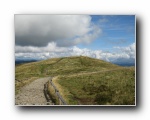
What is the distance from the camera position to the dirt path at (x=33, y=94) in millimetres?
10711

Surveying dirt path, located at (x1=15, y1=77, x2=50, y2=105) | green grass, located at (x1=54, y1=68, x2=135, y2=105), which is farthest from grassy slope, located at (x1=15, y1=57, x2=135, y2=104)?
dirt path, located at (x1=15, y1=77, x2=50, y2=105)

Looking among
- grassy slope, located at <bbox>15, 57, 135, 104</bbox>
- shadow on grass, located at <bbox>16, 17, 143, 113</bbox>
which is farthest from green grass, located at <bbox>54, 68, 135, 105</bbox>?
shadow on grass, located at <bbox>16, 17, 143, 113</bbox>

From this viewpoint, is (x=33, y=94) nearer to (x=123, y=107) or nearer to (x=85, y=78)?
(x=85, y=78)

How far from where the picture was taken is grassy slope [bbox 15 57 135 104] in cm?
1067

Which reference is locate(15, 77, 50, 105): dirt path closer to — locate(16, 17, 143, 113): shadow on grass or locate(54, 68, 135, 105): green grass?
locate(16, 17, 143, 113): shadow on grass

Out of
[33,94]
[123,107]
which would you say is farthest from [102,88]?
[33,94]

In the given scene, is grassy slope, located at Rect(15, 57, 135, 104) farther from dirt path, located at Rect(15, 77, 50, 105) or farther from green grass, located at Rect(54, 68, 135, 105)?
dirt path, located at Rect(15, 77, 50, 105)

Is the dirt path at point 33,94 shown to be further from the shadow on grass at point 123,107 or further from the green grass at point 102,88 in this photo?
the green grass at point 102,88

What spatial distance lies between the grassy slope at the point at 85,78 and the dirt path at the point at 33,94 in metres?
0.11

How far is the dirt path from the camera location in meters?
10.7

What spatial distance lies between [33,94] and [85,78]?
3.67 feet

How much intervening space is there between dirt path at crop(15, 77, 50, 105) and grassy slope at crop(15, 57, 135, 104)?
0.11 metres

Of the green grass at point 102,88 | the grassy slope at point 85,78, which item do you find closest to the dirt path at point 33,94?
the grassy slope at point 85,78

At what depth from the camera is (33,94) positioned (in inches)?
425
